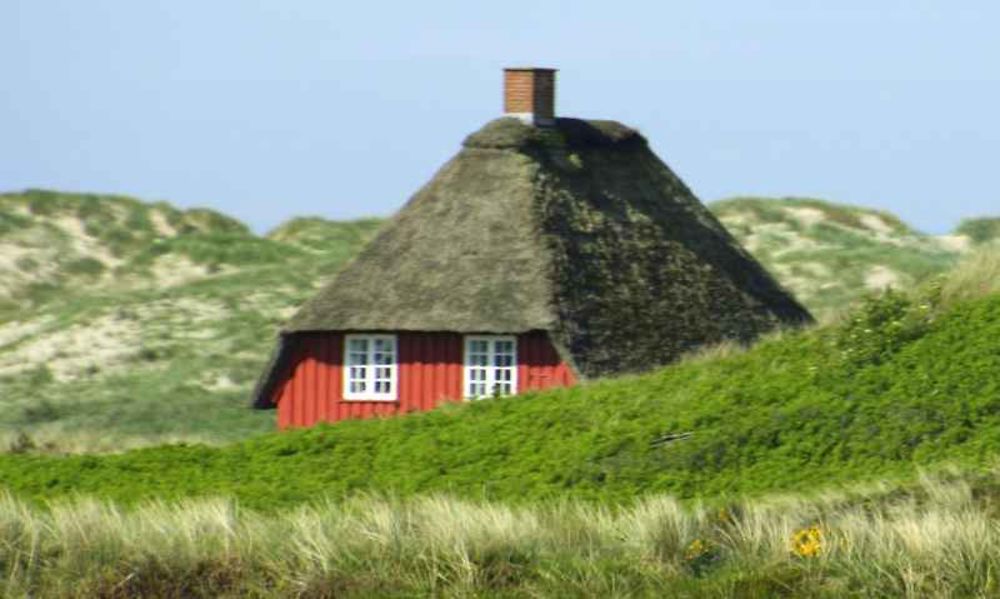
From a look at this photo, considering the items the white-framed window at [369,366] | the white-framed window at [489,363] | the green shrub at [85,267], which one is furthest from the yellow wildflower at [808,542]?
the green shrub at [85,267]

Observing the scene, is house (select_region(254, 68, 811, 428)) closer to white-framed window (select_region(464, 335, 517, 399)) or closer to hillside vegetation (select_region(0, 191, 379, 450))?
white-framed window (select_region(464, 335, 517, 399))

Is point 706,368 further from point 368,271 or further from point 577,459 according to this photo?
point 368,271

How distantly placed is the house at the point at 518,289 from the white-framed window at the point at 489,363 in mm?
25

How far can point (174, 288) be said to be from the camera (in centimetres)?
6103

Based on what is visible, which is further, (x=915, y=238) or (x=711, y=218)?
(x=915, y=238)

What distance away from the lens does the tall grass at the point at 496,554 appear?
18.1 meters

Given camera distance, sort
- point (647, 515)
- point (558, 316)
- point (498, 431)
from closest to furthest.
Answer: point (647, 515) < point (498, 431) < point (558, 316)

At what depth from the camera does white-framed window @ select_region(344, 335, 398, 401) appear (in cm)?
3991

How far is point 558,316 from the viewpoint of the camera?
38.4 metres

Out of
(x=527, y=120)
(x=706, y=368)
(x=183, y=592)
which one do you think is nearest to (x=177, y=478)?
(x=706, y=368)

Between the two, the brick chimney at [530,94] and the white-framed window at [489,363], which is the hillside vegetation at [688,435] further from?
the brick chimney at [530,94]

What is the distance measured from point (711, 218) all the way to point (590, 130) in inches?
131

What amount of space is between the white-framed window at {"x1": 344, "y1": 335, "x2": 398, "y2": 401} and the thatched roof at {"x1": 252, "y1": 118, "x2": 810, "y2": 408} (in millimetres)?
625

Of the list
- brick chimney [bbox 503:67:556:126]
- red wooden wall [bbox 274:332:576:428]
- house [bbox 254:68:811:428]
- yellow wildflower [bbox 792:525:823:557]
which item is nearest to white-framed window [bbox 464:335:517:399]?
house [bbox 254:68:811:428]
